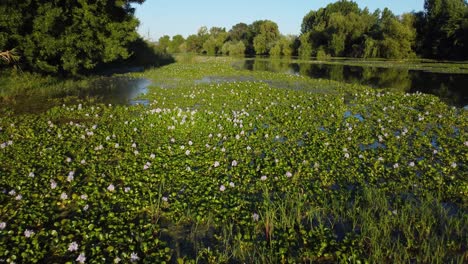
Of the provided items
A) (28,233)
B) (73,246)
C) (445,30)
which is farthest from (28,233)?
(445,30)

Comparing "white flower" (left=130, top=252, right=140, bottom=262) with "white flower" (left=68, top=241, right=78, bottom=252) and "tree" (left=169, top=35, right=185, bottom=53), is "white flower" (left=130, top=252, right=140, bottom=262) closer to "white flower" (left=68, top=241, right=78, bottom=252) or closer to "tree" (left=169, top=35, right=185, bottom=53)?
"white flower" (left=68, top=241, right=78, bottom=252)

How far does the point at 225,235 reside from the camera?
3.81m

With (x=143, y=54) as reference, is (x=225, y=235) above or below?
below

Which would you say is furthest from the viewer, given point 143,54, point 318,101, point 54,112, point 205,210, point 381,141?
point 143,54

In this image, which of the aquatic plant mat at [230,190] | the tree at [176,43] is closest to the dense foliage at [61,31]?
the aquatic plant mat at [230,190]

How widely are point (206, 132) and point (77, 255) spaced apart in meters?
5.07

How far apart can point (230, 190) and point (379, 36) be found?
65.7 m

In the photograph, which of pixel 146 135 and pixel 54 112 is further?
pixel 54 112

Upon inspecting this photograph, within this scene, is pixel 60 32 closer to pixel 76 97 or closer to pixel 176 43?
pixel 76 97

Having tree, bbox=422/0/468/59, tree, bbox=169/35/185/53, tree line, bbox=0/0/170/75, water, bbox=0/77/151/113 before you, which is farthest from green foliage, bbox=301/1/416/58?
tree, bbox=169/35/185/53

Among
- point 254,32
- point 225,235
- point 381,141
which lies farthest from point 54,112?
point 254,32

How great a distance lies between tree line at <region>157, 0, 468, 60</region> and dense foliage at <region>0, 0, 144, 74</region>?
3490cm

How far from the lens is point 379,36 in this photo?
6047 cm

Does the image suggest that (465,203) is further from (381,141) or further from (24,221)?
(24,221)
